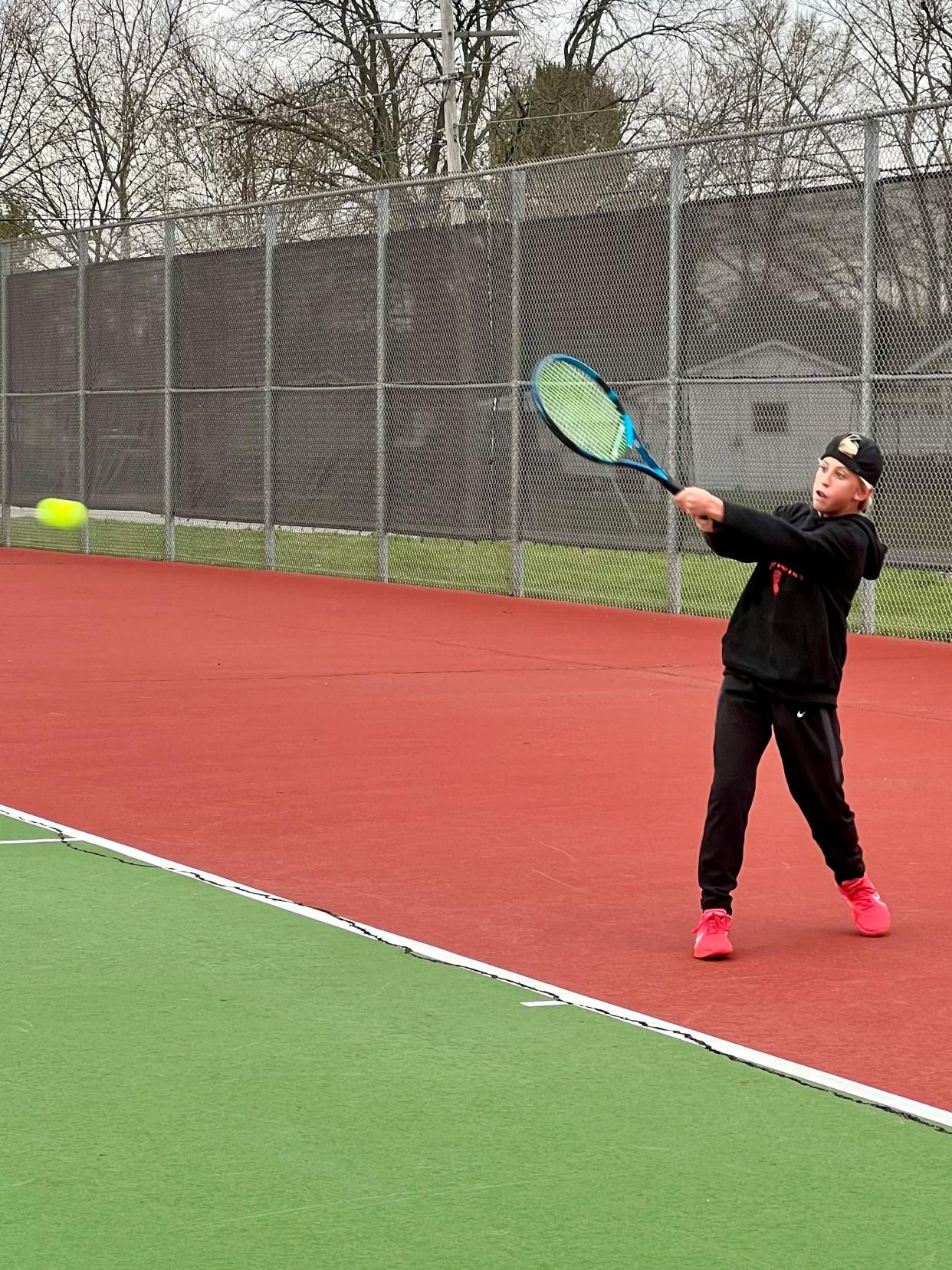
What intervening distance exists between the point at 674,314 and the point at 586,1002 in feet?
39.8

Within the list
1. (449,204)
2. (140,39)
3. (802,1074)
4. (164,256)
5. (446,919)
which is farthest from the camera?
(140,39)

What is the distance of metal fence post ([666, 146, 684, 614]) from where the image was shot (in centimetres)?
1677

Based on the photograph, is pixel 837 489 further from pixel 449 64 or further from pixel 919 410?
pixel 449 64

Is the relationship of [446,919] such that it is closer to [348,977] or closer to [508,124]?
[348,977]

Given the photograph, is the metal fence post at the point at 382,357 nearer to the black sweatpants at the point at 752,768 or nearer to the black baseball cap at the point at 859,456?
the black sweatpants at the point at 752,768

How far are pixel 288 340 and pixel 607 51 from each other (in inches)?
699

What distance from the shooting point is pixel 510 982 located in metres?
5.49

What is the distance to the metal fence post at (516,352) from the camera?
18750 millimetres

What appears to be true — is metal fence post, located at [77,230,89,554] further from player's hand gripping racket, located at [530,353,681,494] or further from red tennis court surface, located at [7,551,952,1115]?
player's hand gripping racket, located at [530,353,681,494]

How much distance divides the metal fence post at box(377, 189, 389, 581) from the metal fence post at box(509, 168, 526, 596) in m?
2.01

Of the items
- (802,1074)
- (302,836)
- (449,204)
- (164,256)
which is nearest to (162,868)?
(302,836)

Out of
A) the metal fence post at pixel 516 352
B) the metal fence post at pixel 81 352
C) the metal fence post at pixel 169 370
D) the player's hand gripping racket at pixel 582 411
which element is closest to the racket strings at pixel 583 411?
the player's hand gripping racket at pixel 582 411

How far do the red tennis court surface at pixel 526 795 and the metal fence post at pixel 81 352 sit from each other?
9.99 metres

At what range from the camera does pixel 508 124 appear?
1433 inches
